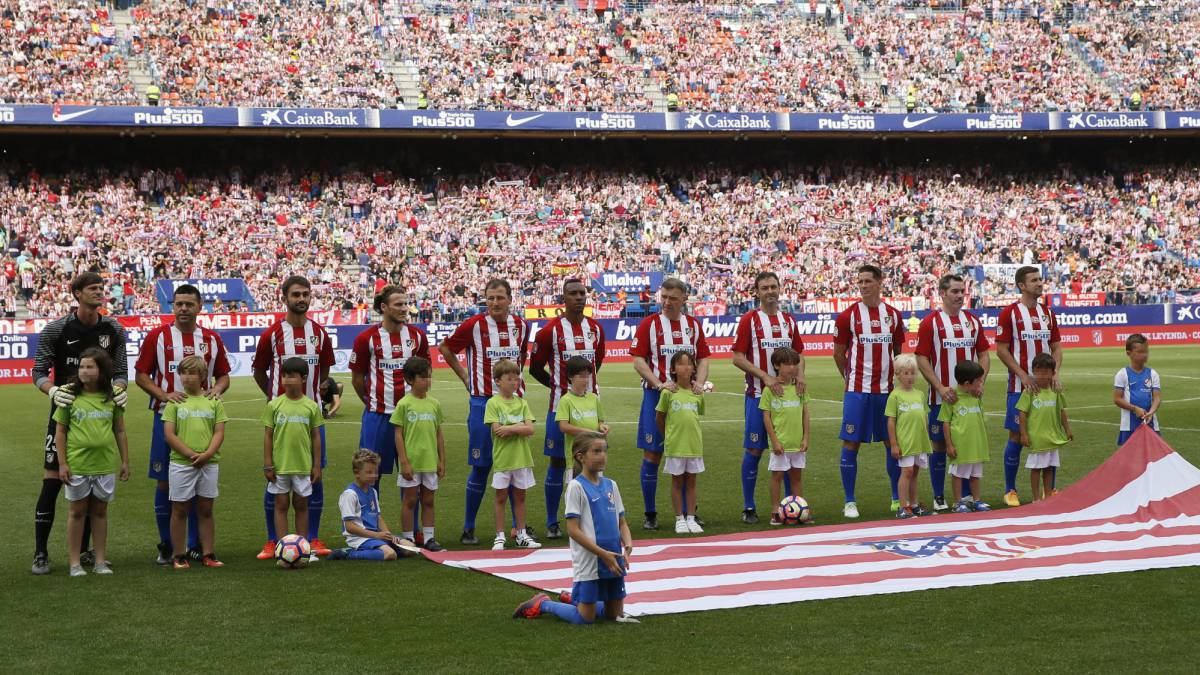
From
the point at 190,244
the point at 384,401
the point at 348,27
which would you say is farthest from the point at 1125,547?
the point at 348,27

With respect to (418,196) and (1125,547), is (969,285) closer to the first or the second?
(418,196)

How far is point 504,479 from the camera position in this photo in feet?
32.4

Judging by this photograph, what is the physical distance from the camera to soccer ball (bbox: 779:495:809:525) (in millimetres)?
10609

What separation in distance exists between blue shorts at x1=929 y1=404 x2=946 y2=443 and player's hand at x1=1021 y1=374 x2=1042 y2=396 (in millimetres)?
840

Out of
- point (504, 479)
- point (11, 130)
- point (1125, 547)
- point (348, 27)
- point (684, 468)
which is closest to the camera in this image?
point (1125, 547)

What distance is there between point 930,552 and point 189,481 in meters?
5.29

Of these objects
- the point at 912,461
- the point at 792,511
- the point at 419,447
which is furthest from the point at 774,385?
the point at 419,447

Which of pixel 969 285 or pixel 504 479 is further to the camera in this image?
pixel 969 285

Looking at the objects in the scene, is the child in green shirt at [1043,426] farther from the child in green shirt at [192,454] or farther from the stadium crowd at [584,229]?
the stadium crowd at [584,229]

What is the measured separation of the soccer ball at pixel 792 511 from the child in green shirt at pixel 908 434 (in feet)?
2.90

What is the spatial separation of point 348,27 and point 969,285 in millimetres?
24355

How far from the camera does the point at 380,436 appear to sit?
10.0m

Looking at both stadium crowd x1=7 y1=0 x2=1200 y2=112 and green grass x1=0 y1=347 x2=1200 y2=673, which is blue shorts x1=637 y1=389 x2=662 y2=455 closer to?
green grass x1=0 y1=347 x2=1200 y2=673

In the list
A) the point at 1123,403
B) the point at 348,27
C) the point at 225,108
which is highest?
the point at 348,27
